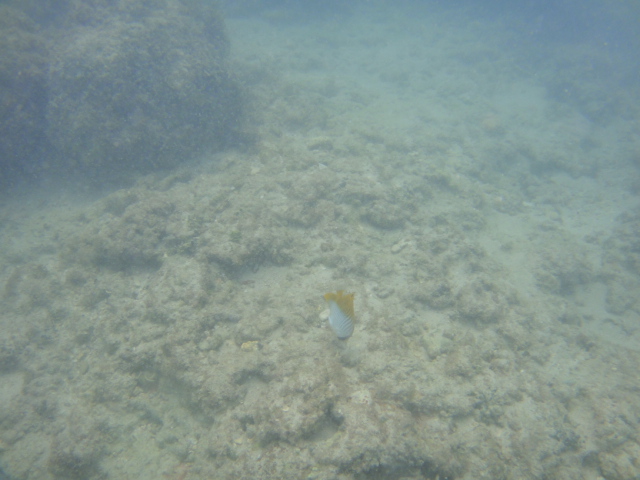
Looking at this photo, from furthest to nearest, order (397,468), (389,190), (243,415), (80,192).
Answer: (80,192), (389,190), (243,415), (397,468)

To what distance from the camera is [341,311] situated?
3.06 metres

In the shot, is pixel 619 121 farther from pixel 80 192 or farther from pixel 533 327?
pixel 80 192

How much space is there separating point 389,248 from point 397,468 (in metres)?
3.93

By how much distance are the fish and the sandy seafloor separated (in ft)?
1.65

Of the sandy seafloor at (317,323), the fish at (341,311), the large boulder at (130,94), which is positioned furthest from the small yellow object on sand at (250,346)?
the large boulder at (130,94)

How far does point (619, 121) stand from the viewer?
1648 cm

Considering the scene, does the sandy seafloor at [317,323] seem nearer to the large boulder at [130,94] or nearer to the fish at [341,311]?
the fish at [341,311]

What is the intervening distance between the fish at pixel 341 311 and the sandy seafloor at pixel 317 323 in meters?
Result: 0.50

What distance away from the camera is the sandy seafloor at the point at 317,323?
312 cm

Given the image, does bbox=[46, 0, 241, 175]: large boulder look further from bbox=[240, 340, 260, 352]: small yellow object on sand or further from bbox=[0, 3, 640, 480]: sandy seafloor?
bbox=[240, 340, 260, 352]: small yellow object on sand

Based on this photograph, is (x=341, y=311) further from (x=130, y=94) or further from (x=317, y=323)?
(x=130, y=94)

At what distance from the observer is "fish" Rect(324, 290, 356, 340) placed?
2967 millimetres

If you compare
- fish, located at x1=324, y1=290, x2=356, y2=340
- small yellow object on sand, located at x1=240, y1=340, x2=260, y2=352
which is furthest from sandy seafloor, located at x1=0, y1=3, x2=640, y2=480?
fish, located at x1=324, y1=290, x2=356, y2=340

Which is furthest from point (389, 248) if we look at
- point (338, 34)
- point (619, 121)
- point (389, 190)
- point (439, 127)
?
point (338, 34)
